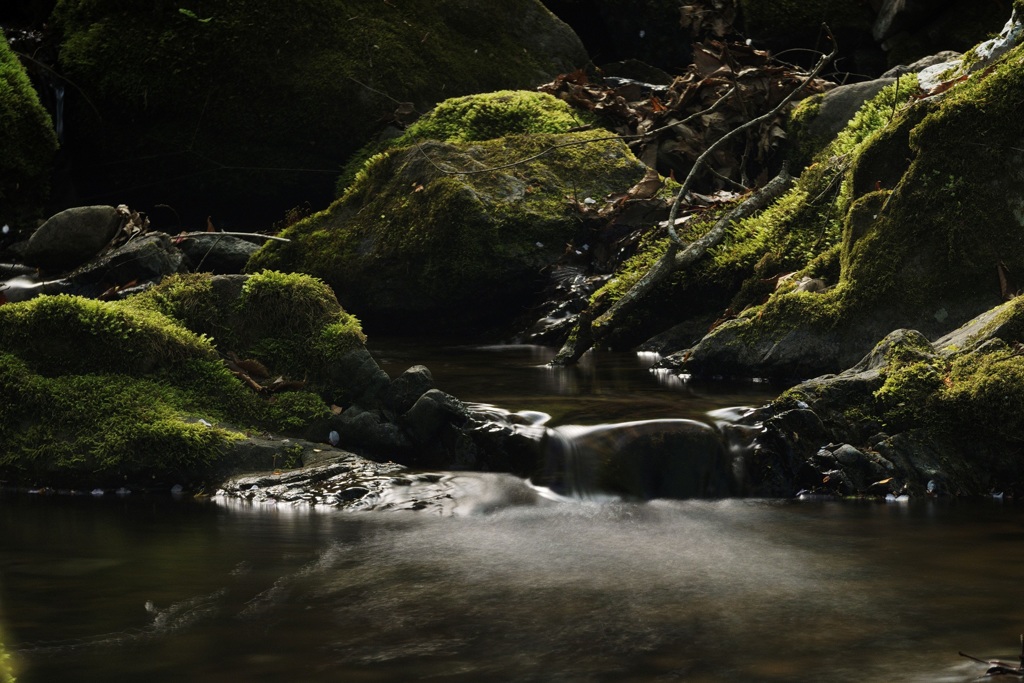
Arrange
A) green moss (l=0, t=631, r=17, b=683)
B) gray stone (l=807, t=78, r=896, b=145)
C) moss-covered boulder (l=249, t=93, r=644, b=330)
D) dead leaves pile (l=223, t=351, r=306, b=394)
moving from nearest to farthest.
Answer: green moss (l=0, t=631, r=17, b=683), dead leaves pile (l=223, t=351, r=306, b=394), moss-covered boulder (l=249, t=93, r=644, b=330), gray stone (l=807, t=78, r=896, b=145)

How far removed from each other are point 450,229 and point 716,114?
3.19 metres

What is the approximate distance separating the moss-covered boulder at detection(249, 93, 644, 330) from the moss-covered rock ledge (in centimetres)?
390

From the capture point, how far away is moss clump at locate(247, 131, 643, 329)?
352 inches

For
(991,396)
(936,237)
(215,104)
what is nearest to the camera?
(991,396)

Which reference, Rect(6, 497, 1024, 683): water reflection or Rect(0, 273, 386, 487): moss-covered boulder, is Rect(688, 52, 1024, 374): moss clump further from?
Rect(0, 273, 386, 487): moss-covered boulder

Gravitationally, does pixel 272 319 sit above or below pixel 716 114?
below

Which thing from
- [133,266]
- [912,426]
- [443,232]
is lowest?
[912,426]

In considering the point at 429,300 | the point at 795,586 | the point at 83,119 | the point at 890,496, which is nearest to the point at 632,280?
the point at 429,300

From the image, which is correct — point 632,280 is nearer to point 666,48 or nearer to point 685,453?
point 685,453

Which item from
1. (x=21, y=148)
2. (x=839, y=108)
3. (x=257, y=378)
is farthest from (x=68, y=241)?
(x=839, y=108)

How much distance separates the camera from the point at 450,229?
893cm

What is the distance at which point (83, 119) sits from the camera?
38.4 feet

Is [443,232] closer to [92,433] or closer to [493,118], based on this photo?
[493,118]

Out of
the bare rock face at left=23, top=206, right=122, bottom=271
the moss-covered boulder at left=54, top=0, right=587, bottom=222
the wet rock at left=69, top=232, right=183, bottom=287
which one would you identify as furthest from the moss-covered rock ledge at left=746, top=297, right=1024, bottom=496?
the moss-covered boulder at left=54, top=0, right=587, bottom=222
